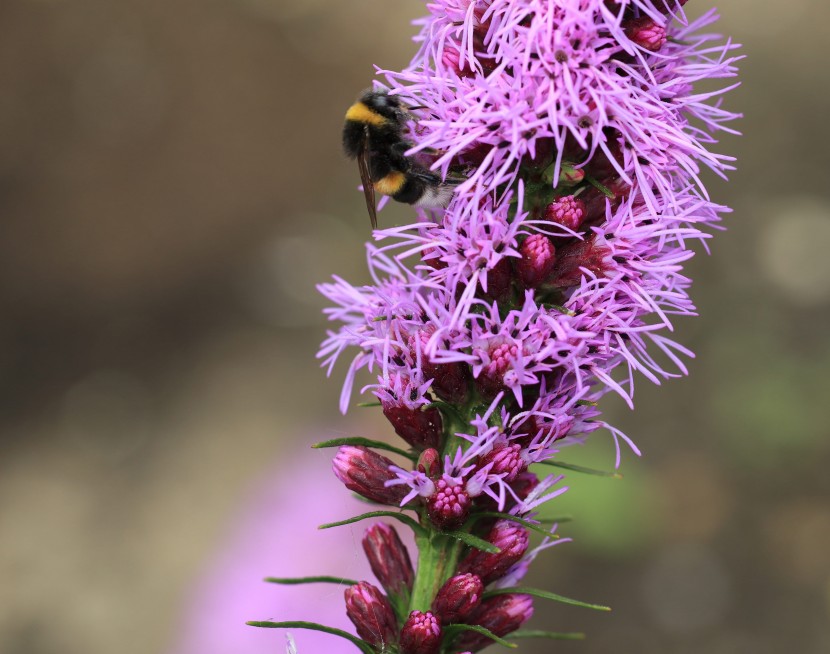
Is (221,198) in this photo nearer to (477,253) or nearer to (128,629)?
(128,629)

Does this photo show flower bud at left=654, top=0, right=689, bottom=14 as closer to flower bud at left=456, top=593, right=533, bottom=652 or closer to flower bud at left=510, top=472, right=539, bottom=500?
flower bud at left=510, top=472, right=539, bottom=500

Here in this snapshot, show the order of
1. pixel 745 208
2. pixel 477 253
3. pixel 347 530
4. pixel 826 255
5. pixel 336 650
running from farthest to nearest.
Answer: pixel 745 208 < pixel 826 255 < pixel 347 530 < pixel 336 650 < pixel 477 253

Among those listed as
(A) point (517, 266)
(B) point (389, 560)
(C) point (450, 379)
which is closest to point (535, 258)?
(A) point (517, 266)

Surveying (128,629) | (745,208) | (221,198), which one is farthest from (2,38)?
(745,208)

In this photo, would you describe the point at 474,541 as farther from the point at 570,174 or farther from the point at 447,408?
the point at 570,174

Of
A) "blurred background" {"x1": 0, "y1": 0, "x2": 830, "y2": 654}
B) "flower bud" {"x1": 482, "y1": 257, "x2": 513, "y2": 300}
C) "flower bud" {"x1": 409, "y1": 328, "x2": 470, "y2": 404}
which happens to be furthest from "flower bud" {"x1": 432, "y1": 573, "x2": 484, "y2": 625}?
"blurred background" {"x1": 0, "y1": 0, "x2": 830, "y2": 654}

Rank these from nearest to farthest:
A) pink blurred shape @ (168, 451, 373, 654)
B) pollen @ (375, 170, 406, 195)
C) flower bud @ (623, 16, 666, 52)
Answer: flower bud @ (623, 16, 666, 52) < pollen @ (375, 170, 406, 195) < pink blurred shape @ (168, 451, 373, 654)

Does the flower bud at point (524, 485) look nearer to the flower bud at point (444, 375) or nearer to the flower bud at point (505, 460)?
the flower bud at point (505, 460)
